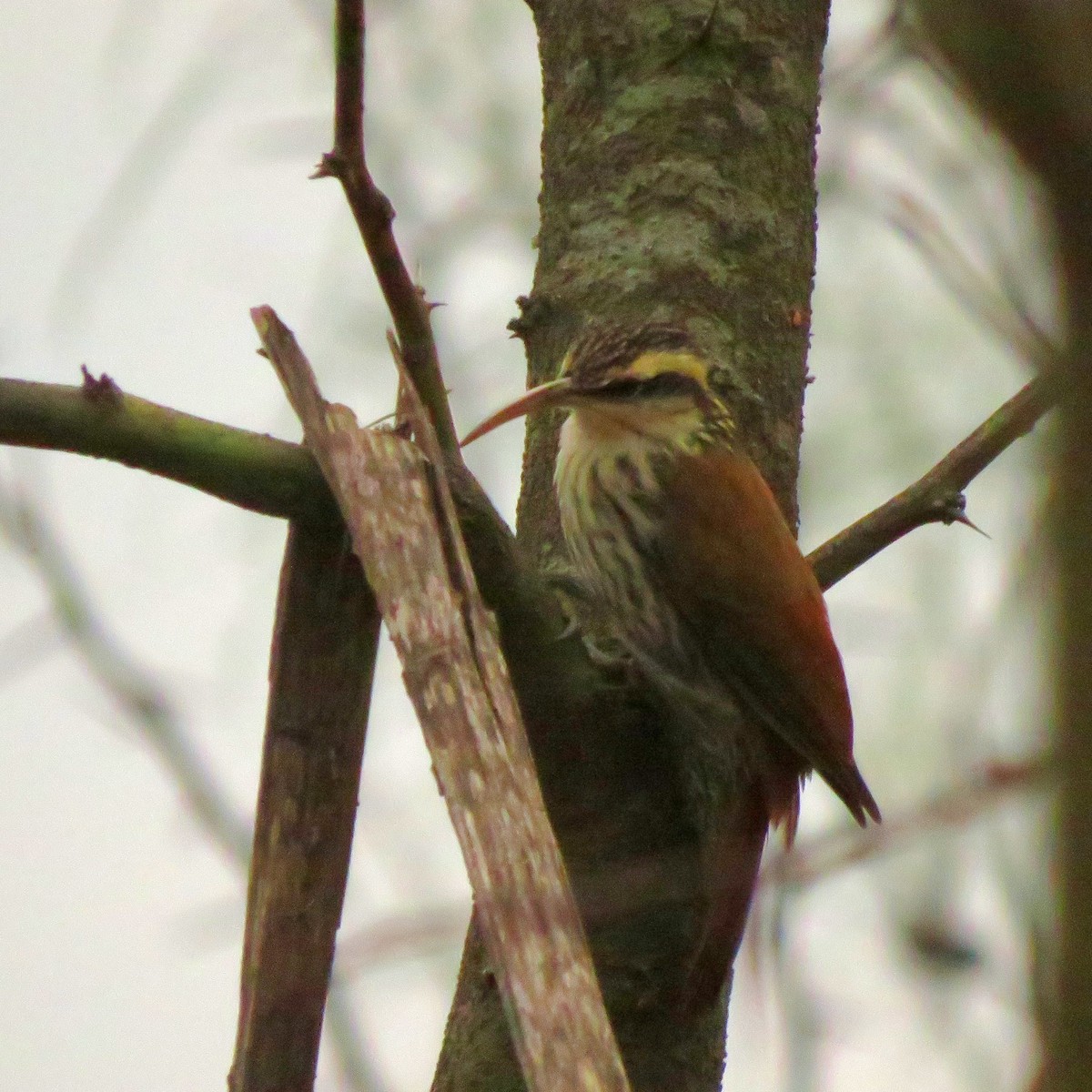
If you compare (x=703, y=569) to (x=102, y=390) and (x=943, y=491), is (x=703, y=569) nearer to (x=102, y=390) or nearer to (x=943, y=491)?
(x=943, y=491)

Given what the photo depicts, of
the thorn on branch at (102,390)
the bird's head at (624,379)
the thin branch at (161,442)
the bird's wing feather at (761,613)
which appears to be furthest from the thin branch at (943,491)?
the thorn on branch at (102,390)

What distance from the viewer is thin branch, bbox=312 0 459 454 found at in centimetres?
167

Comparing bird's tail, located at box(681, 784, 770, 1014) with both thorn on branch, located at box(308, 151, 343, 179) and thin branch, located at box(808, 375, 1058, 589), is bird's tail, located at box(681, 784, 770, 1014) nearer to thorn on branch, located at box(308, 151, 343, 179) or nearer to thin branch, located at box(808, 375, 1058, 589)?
thin branch, located at box(808, 375, 1058, 589)

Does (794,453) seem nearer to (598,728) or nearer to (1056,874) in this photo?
(598,728)

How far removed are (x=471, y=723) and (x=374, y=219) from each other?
Answer: 623mm

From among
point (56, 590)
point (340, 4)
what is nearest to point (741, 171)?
point (340, 4)

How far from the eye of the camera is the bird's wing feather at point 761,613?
99.3 inches

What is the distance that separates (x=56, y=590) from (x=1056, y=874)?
5.84ft

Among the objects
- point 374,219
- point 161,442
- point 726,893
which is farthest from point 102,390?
point 726,893

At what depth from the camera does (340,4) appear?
1.67m

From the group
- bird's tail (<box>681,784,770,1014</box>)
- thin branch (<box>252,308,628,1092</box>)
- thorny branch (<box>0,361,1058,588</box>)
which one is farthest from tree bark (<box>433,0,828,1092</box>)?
thorny branch (<box>0,361,1058,588</box>)

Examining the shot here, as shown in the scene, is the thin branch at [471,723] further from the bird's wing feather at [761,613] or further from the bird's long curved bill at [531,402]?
the bird's wing feather at [761,613]

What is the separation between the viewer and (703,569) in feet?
8.92

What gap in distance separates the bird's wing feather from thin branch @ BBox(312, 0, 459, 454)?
32.4 inches
